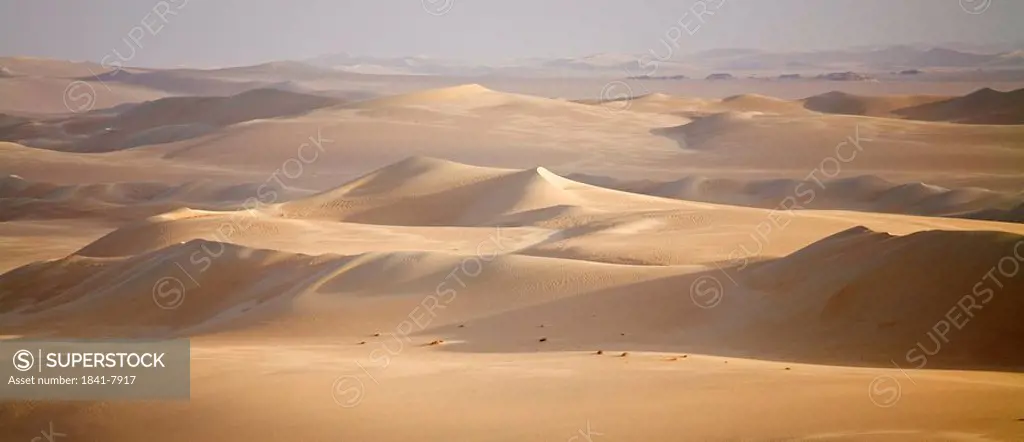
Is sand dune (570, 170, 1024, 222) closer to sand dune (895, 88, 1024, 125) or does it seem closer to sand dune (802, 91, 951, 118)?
sand dune (895, 88, 1024, 125)

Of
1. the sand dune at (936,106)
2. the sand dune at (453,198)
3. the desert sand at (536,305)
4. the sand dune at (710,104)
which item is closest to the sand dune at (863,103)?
the sand dune at (936,106)

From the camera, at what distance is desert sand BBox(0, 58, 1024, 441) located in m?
6.94

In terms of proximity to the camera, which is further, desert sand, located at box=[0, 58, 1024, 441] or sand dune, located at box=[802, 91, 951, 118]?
sand dune, located at box=[802, 91, 951, 118]

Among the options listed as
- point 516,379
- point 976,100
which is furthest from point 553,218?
point 976,100

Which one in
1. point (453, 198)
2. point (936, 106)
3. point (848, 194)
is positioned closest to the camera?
point (453, 198)

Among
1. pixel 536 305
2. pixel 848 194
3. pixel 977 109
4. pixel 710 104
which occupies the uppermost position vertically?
pixel 710 104

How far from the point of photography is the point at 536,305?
43.9ft

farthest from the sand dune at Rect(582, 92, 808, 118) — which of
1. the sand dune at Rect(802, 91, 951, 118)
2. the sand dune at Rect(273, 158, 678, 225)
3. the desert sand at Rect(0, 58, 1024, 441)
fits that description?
the sand dune at Rect(273, 158, 678, 225)

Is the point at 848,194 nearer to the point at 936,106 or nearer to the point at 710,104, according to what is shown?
the point at 936,106

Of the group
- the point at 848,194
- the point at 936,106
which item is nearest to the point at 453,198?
the point at 848,194

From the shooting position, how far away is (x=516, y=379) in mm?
7996

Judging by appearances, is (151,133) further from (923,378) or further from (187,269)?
(923,378)

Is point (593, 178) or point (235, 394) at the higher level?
point (593, 178)

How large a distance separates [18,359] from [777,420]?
583 cm
